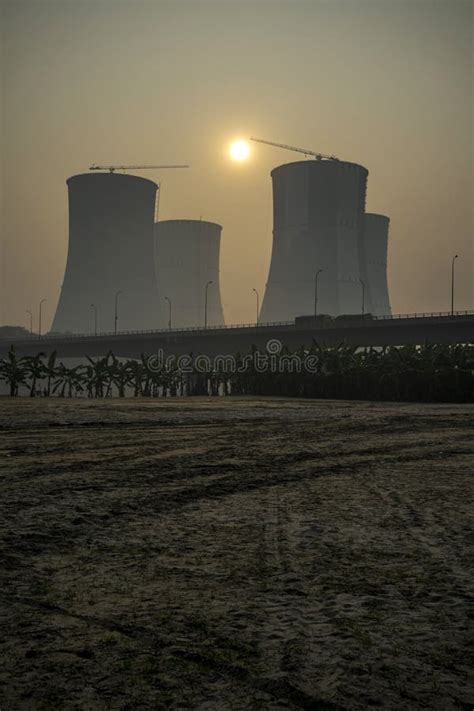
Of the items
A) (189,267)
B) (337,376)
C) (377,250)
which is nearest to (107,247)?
(189,267)

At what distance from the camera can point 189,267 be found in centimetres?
15062

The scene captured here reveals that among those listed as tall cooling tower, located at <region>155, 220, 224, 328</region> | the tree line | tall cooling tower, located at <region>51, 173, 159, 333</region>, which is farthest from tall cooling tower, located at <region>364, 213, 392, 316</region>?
the tree line

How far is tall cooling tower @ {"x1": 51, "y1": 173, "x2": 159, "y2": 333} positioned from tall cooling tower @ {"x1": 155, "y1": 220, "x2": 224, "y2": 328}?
88.1 ft

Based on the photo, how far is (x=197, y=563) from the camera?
4.19m

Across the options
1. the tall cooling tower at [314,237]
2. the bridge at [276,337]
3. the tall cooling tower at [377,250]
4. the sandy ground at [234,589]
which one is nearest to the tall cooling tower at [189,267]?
the tall cooling tower at [377,250]

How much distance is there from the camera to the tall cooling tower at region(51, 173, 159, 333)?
11550cm

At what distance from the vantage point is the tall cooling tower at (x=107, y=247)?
379 feet

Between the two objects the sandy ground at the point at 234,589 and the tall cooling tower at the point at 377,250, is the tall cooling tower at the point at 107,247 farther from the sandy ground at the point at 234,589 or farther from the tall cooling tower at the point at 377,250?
the sandy ground at the point at 234,589

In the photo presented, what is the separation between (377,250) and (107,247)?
62.4 metres

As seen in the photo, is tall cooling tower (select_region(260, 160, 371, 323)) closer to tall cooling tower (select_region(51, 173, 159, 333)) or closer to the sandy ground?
tall cooling tower (select_region(51, 173, 159, 333))

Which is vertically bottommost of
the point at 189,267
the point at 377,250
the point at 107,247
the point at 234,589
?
the point at 234,589

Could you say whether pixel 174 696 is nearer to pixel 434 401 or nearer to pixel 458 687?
pixel 458 687

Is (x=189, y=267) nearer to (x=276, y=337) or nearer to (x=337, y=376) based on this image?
(x=276, y=337)

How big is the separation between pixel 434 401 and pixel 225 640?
40451mm
